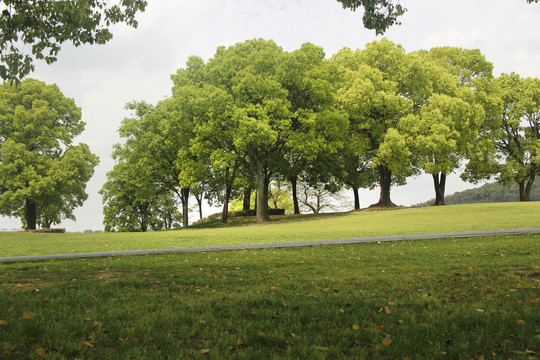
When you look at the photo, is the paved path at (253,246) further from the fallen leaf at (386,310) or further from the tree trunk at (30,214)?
the tree trunk at (30,214)

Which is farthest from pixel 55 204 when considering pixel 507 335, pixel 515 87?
pixel 515 87

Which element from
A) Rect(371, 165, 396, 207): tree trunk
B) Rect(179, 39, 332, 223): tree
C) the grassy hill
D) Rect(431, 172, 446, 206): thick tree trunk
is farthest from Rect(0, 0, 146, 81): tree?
Rect(431, 172, 446, 206): thick tree trunk

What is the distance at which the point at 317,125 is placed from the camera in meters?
34.4

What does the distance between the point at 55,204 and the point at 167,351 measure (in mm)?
40050

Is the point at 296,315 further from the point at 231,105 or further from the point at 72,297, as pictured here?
the point at 231,105

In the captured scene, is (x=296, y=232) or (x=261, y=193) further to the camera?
(x=261, y=193)

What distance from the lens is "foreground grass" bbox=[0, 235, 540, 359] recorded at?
14.2 ft

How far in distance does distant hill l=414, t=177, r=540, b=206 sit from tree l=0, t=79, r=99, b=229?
62999 mm

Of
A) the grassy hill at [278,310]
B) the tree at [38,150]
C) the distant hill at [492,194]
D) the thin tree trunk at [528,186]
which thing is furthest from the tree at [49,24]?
the distant hill at [492,194]

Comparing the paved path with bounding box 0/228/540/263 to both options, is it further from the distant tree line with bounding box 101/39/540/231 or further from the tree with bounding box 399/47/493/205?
the tree with bounding box 399/47/493/205

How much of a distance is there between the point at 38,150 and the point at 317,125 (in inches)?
1039

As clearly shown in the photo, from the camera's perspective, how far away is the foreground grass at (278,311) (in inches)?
171

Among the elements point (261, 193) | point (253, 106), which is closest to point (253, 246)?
point (253, 106)

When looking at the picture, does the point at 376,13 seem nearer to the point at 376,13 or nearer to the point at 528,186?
the point at 376,13
